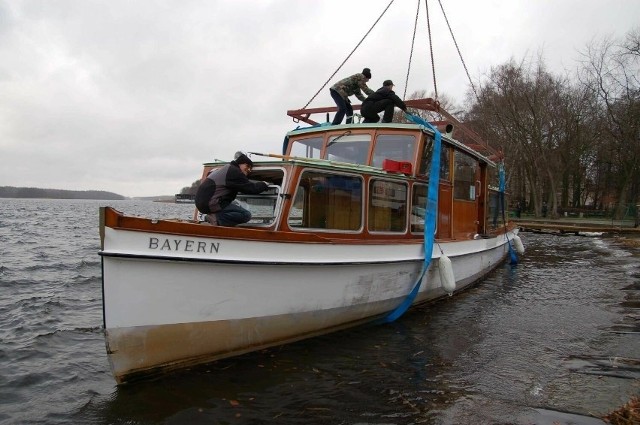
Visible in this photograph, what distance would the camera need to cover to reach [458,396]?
4957 millimetres

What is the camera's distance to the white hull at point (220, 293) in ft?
15.9

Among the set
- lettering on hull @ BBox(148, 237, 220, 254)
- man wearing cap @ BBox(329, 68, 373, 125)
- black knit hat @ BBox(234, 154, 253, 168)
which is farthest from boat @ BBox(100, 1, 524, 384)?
man wearing cap @ BBox(329, 68, 373, 125)

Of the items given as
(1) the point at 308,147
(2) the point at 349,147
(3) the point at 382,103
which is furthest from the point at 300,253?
A: (3) the point at 382,103

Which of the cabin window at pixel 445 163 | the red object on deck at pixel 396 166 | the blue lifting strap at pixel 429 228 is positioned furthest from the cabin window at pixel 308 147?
the cabin window at pixel 445 163

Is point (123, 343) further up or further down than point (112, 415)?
further up

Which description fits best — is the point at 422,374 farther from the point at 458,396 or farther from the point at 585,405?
the point at 585,405

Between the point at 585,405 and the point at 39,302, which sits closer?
the point at 585,405

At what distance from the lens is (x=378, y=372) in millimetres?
5699

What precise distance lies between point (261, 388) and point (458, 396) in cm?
210

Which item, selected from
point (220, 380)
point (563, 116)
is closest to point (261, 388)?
point (220, 380)

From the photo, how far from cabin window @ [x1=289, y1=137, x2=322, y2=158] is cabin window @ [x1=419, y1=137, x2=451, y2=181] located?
6.04 feet

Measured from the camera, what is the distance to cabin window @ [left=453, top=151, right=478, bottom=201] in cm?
937

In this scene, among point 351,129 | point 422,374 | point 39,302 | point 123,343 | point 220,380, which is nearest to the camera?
point 123,343

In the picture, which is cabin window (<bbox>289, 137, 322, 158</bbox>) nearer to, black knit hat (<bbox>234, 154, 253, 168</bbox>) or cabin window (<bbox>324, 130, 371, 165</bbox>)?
cabin window (<bbox>324, 130, 371, 165</bbox>)
